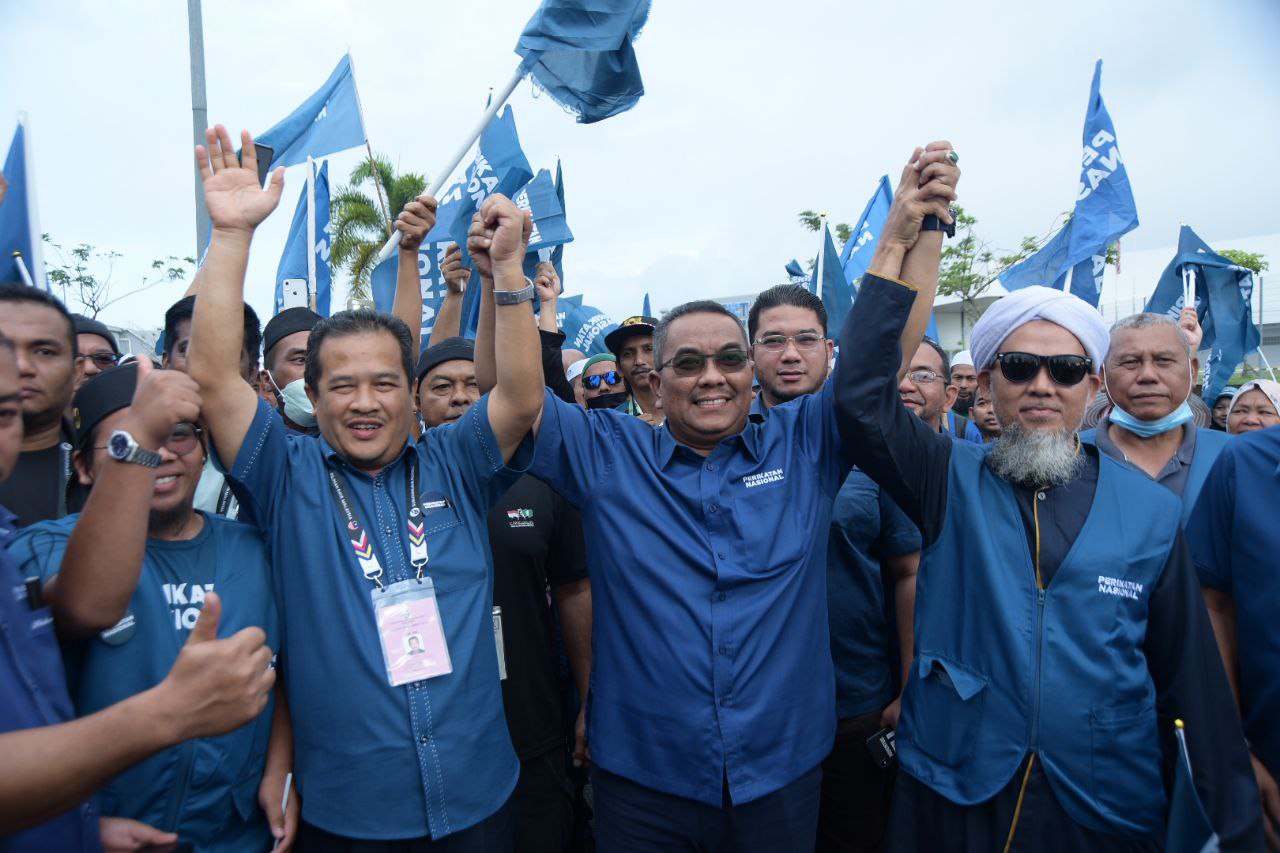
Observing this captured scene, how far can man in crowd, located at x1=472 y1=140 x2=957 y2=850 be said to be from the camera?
2.37 metres

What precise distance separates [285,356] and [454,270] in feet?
3.24

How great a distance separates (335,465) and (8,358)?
90cm

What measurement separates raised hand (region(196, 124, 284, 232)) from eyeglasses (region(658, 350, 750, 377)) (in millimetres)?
1364

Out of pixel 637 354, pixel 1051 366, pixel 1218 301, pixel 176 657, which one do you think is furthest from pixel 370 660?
pixel 1218 301

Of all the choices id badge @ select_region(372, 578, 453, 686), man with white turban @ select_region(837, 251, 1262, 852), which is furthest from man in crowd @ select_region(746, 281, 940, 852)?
id badge @ select_region(372, 578, 453, 686)

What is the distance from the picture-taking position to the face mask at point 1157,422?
370 cm

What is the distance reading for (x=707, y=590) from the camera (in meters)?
2.46

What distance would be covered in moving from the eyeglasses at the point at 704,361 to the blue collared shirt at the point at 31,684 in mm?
1878

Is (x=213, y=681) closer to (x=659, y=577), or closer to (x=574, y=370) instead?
(x=659, y=577)

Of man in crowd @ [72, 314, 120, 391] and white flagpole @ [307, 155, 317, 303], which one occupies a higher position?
white flagpole @ [307, 155, 317, 303]

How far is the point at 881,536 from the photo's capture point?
3.22 meters

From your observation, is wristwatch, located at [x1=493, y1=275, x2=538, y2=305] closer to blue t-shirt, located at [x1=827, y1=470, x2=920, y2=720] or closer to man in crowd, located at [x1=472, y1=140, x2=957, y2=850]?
man in crowd, located at [x1=472, y1=140, x2=957, y2=850]

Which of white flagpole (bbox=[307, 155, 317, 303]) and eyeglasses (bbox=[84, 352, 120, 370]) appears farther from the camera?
white flagpole (bbox=[307, 155, 317, 303])

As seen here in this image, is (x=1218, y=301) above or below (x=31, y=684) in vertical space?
above
